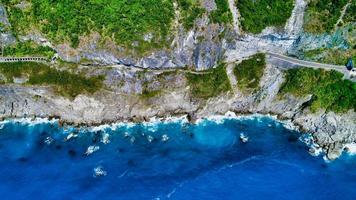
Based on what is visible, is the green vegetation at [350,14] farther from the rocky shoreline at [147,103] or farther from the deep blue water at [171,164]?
the deep blue water at [171,164]

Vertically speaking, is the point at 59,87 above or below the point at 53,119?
above

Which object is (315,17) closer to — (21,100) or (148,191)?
(148,191)

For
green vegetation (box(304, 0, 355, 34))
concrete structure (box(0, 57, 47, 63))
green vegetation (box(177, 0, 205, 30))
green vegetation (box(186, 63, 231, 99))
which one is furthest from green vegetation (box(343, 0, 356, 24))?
concrete structure (box(0, 57, 47, 63))

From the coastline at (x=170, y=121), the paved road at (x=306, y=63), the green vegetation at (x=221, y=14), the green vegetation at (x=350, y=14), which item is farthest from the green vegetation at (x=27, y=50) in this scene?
the green vegetation at (x=350, y=14)

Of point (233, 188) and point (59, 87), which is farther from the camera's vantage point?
point (59, 87)

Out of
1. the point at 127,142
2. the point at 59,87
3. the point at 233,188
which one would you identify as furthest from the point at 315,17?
the point at 59,87

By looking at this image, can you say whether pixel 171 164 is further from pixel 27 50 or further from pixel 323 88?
pixel 27 50

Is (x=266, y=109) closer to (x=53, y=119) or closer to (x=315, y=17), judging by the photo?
(x=315, y=17)

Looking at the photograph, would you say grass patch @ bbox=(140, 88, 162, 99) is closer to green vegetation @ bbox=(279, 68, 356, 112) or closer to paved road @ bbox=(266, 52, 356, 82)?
paved road @ bbox=(266, 52, 356, 82)

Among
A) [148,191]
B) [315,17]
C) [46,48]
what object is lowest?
[148,191]

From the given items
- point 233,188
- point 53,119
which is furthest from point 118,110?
point 233,188
